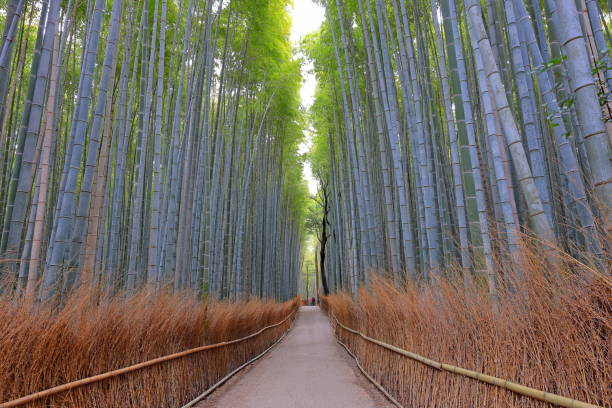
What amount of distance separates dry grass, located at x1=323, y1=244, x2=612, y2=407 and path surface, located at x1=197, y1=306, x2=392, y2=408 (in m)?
0.49

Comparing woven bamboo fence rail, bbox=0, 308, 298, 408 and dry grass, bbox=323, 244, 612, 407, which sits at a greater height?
dry grass, bbox=323, 244, 612, 407

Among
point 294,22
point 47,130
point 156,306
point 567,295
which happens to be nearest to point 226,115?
point 294,22

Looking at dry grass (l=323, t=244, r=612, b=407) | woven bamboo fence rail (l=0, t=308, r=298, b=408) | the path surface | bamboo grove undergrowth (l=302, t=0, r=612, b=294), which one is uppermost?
bamboo grove undergrowth (l=302, t=0, r=612, b=294)

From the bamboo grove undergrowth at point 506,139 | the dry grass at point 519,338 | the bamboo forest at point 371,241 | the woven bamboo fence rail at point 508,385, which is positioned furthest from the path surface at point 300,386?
the bamboo grove undergrowth at point 506,139

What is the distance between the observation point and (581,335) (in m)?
1.24

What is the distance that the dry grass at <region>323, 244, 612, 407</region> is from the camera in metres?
1.19

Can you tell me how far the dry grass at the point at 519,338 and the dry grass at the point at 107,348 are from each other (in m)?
1.63

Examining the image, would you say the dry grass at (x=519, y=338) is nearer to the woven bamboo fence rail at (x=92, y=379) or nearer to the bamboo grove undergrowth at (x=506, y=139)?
the bamboo grove undergrowth at (x=506, y=139)

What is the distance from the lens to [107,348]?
6.61 feet

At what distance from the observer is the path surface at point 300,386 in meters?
2.94

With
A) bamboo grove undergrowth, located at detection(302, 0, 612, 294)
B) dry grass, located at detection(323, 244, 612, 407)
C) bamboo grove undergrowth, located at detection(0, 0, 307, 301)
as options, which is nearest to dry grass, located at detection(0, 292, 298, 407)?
bamboo grove undergrowth, located at detection(0, 0, 307, 301)

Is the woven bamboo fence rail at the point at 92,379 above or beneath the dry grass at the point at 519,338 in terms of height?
beneath

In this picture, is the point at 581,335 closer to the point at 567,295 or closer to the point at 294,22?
the point at 567,295

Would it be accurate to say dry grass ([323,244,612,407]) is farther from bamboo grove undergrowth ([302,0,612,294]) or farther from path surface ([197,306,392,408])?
path surface ([197,306,392,408])
